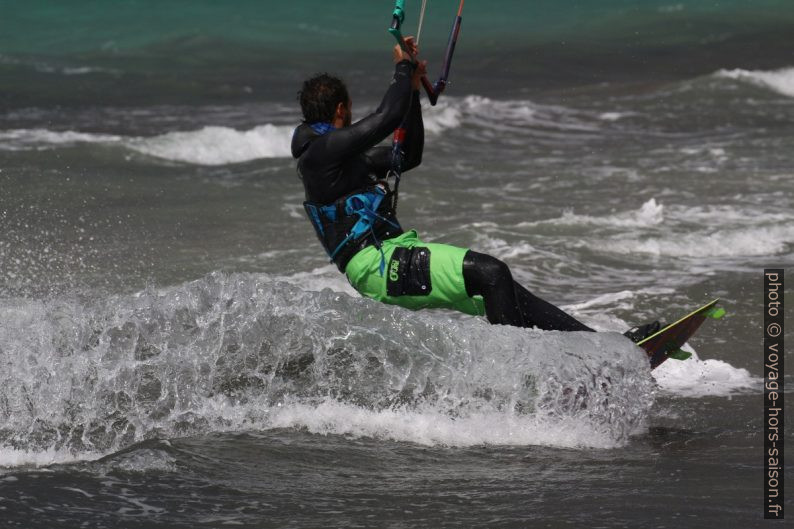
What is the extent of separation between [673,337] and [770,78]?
61.8 ft

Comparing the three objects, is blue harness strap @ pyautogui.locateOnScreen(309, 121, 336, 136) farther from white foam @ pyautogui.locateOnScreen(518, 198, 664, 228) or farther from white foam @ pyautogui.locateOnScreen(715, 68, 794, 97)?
white foam @ pyautogui.locateOnScreen(715, 68, 794, 97)

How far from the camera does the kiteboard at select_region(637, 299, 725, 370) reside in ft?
20.4

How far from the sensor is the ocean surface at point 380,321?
507 centimetres

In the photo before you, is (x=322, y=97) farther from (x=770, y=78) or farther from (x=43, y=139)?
(x=770, y=78)

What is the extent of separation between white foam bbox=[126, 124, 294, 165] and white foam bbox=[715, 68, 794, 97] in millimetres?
10274

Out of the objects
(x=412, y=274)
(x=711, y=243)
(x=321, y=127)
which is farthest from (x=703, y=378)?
(x=711, y=243)

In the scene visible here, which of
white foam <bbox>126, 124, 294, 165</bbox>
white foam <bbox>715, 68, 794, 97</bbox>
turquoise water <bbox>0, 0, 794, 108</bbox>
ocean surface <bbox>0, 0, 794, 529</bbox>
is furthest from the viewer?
turquoise water <bbox>0, 0, 794, 108</bbox>

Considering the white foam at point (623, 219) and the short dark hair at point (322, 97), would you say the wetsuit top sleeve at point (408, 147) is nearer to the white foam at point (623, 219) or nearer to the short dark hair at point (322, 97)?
the short dark hair at point (322, 97)

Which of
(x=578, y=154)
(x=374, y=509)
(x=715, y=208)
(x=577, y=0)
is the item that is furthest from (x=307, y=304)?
(x=577, y=0)

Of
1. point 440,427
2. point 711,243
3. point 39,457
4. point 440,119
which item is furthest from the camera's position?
point 440,119

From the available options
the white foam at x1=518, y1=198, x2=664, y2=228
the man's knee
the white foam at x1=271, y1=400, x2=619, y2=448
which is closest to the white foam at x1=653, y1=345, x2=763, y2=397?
the white foam at x1=271, y1=400, x2=619, y2=448

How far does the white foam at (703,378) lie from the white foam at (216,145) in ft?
31.3

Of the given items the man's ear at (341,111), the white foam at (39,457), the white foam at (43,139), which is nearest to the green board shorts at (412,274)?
the man's ear at (341,111)

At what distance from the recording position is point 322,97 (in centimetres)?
608
